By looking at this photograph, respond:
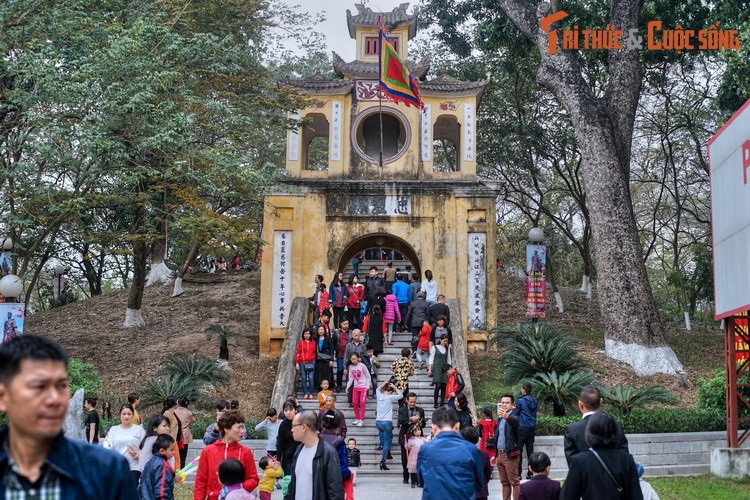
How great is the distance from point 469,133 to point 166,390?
11.2m

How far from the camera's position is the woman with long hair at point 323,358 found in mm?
18797

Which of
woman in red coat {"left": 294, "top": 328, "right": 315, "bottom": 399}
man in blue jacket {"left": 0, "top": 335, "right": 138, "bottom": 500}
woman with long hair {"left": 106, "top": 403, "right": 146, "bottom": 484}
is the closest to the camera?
man in blue jacket {"left": 0, "top": 335, "right": 138, "bottom": 500}

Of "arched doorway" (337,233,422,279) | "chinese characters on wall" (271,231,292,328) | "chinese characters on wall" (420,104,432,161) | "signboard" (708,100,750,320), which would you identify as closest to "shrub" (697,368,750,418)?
"signboard" (708,100,750,320)

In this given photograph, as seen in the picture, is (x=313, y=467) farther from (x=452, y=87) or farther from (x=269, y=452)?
(x=452, y=87)

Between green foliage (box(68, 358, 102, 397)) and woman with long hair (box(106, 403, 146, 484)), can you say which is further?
green foliage (box(68, 358, 102, 397))

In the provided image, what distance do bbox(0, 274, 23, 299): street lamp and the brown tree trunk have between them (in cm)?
1254

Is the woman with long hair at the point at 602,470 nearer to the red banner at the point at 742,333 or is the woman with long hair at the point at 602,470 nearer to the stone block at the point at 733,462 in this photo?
the stone block at the point at 733,462

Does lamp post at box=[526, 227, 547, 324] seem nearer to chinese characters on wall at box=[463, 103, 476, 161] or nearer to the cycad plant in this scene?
chinese characters on wall at box=[463, 103, 476, 161]

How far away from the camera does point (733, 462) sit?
44.5 feet

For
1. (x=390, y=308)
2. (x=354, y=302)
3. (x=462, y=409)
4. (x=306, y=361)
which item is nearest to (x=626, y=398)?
(x=462, y=409)

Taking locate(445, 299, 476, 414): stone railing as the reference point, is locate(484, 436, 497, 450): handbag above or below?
below

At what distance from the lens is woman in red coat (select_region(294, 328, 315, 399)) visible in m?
18.6

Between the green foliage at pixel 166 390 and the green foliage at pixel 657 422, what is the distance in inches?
269

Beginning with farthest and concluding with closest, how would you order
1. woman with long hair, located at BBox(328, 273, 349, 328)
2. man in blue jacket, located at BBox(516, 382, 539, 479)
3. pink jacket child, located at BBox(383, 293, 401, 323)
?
pink jacket child, located at BBox(383, 293, 401, 323) < woman with long hair, located at BBox(328, 273, 349, 328) < man in blue jacket, located at BBox(516, 382, 539, 479)
